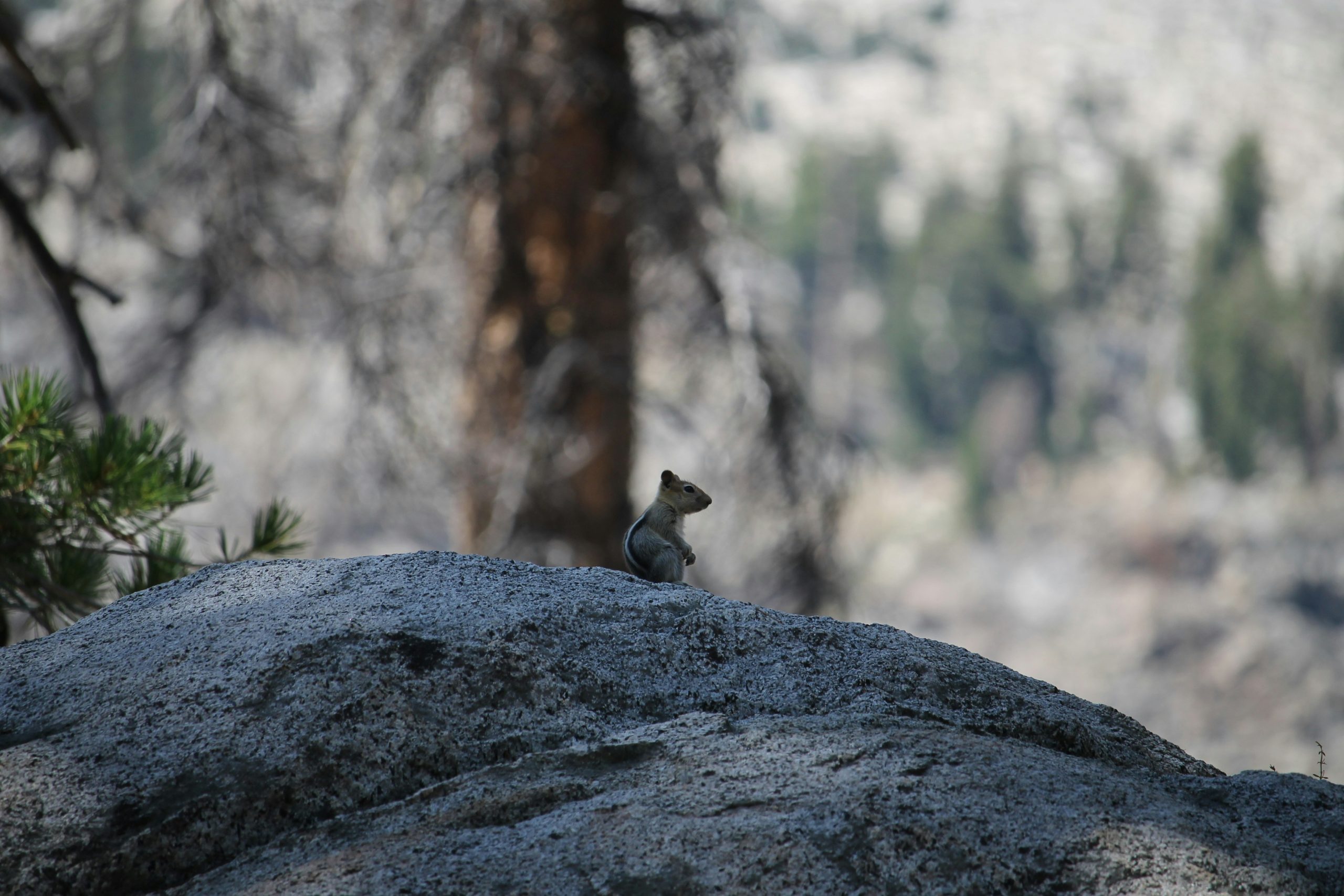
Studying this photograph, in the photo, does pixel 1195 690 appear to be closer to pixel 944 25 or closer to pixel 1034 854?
pixel 1034 854

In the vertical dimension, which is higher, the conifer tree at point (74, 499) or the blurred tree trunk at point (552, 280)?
the blurred tree trunk at point (552, 280)

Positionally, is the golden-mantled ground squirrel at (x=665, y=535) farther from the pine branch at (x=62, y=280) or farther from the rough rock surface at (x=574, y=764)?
the pine branch at (x=62, y=280)

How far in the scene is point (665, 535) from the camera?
Answer: 268 cm

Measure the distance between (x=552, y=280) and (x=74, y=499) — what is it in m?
4.04

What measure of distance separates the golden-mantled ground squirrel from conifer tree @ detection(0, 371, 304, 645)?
809 millimetres

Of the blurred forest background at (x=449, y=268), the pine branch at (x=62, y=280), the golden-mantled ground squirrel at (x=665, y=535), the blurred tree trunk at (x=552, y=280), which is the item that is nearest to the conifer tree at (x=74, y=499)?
the blurred forest background at (x=449, y=268)

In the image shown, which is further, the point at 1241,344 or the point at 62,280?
the point at 1241,344

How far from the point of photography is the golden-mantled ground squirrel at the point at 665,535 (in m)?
2.60

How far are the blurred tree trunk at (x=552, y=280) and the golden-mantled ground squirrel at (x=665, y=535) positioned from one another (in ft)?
11.2

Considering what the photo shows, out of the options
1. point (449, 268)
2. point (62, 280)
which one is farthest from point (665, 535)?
point (449, 268)

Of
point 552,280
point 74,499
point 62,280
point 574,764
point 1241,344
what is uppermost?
point 1241,344

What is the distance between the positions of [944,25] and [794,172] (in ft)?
149

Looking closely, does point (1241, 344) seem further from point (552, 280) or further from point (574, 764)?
point (574, 764)

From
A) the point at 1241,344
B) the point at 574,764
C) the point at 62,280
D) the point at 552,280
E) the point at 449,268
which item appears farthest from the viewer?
the point at 1241,344
